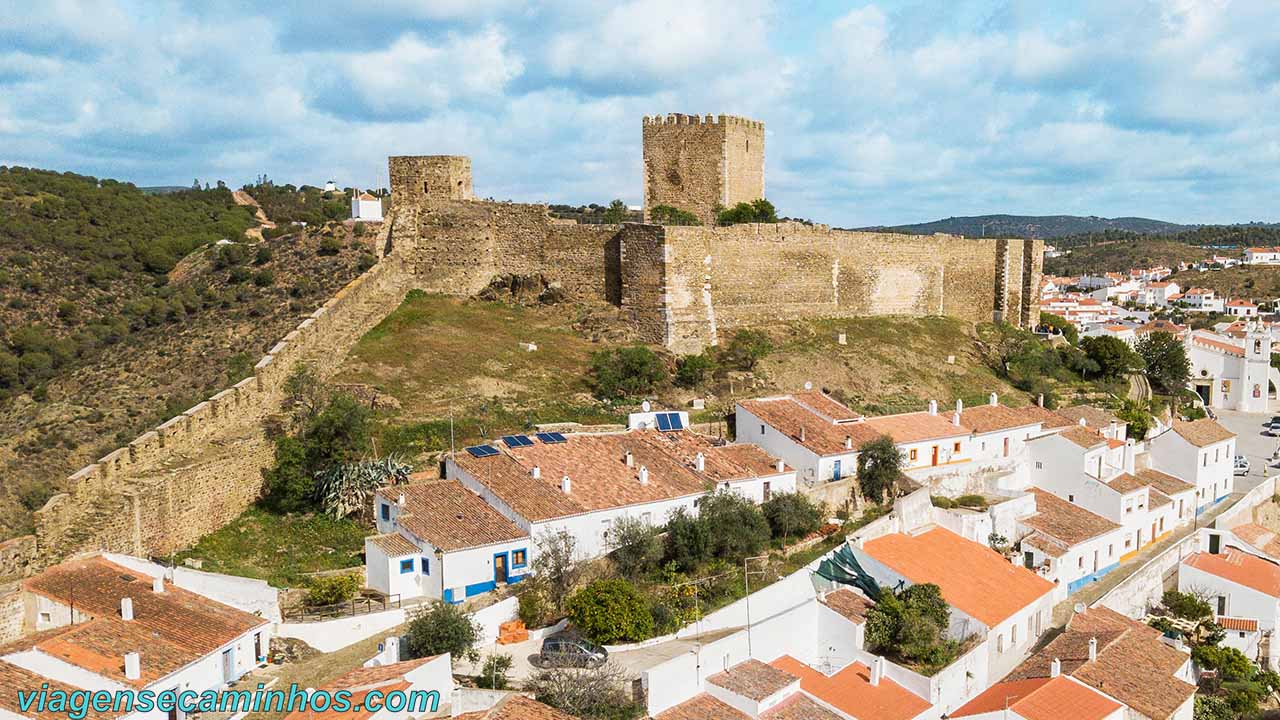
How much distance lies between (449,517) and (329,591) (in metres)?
2.45

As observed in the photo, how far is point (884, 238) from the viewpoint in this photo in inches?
1334

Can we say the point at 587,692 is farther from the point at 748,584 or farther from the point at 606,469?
the point at 606,469

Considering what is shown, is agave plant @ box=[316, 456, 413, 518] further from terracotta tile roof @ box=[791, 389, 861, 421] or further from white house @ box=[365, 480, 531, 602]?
terracotta tile roof @ box=[791, 389, 861, 421]

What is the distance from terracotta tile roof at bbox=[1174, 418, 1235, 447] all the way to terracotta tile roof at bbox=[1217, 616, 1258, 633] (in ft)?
21.0

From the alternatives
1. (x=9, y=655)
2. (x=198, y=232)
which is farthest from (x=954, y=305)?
(x=9, y=655)

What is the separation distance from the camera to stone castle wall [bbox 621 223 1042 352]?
26.5 metres

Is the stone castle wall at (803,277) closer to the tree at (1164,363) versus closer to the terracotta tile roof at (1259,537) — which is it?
the tree at (1164,363)

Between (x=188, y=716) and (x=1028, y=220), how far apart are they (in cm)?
17390

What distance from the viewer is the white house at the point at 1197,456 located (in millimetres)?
29750

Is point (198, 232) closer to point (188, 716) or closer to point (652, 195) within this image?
point (652, 195)

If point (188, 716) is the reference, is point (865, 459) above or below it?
above

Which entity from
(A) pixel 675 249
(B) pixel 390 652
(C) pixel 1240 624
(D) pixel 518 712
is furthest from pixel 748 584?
(C) pixel 1240 624

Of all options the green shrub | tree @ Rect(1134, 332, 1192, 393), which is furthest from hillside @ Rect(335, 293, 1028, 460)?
tree @ Rect(1134, 332, 1192, 393)

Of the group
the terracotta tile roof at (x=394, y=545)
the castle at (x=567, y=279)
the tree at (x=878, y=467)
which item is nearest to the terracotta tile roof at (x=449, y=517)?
the terracotta tile roof at (x=394, y=545)
